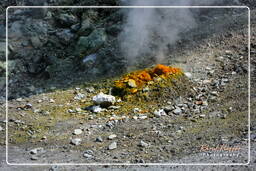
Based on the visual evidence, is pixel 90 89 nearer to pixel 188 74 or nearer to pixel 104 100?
pixel 104 100

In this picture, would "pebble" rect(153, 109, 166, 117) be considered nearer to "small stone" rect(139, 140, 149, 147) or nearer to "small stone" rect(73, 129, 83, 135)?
"small stone" rect(139, 140, 149, 147)

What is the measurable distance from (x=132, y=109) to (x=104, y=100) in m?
0.51

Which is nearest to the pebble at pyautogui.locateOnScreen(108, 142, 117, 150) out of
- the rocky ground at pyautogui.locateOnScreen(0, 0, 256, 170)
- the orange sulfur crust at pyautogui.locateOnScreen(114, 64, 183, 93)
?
the rocky ground at pyautogui.locateOnScreen(0, 0, 256, 170)

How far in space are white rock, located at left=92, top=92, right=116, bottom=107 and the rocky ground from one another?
0.37 feet

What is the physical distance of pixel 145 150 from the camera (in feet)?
18.2

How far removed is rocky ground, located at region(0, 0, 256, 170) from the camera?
554cm

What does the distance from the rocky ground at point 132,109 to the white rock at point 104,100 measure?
11 cm

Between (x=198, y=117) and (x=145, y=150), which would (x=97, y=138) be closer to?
(x=145, y=150)

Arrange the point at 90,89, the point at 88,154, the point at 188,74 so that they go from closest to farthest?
the point at 88,154
the point at 188,74
the point at 90,89

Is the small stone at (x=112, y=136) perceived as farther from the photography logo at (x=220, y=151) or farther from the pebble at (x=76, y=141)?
the photography logo at (x=220, y=151)

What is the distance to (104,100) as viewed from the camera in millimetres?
6824

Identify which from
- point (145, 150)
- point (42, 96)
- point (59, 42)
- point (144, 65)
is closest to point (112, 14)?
point (59, 42)

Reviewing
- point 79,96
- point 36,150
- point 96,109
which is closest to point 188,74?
point 96,109

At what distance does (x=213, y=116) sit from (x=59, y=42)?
15.6 feet
